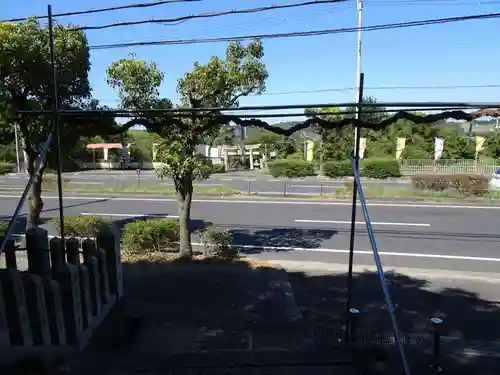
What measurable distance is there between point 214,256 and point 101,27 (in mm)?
4942

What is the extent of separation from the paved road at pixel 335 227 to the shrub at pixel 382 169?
1092cm

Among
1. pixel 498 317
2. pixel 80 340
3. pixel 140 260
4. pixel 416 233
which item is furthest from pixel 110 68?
pixel 416 233

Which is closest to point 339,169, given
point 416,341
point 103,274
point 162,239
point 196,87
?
point 162,239

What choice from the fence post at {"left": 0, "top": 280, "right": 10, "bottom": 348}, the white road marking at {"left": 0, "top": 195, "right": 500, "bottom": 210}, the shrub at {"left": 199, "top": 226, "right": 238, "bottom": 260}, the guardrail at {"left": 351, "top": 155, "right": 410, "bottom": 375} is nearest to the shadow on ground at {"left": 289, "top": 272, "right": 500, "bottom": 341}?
the shrub at {"left": 199, "top": 226, "right": 238, "bottom": 260}

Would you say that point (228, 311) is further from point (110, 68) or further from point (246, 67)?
point (110, 68)

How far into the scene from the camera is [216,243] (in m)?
9.49

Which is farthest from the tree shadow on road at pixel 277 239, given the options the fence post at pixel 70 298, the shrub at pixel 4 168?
the shrub at pixel 4 168

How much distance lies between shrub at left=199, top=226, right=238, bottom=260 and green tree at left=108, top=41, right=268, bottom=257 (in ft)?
6.27

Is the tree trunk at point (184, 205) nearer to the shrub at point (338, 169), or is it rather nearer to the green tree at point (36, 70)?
the green tree at point (36, 70)

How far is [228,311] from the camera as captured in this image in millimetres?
5645

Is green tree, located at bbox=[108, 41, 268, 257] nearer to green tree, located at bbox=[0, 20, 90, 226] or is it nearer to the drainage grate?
green tree, located at bbox=[0, 20, 90, 226]

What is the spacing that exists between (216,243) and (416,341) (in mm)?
5591

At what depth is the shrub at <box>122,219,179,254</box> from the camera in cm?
909

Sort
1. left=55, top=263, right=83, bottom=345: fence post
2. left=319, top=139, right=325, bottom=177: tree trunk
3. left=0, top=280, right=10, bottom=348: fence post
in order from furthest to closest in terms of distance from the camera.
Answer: left=319, top=139, right=325, bottom=177: tree trunk
left=55, top=263, right=83, bottom=345: fence post
left=0, top=280, right=10, bottom=348: fence post
